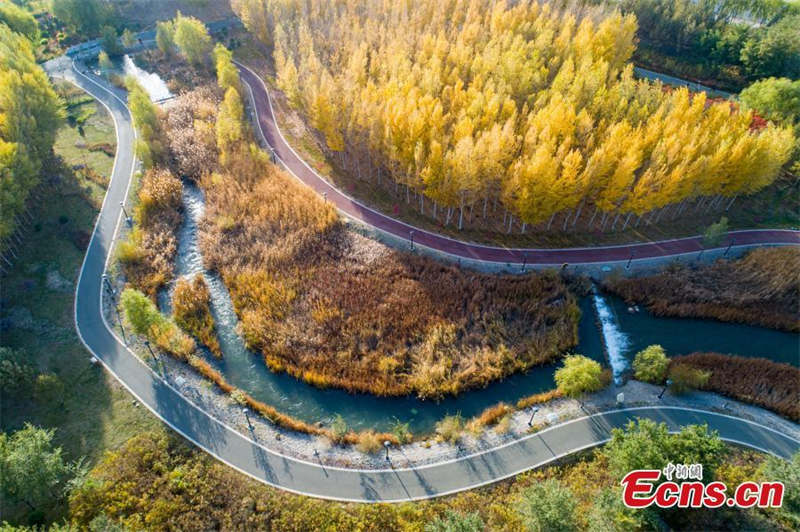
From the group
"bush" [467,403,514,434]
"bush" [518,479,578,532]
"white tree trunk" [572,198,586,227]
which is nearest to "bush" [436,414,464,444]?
"bush" [467,403,514,434]

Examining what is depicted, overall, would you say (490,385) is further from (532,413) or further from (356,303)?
(356,303)

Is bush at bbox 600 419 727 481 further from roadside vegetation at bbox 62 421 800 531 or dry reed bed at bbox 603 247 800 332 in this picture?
dry reed bed at bbox 603 247 800 332

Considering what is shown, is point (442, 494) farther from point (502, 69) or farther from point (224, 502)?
point (502, 69)

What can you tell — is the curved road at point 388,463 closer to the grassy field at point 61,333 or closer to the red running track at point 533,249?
the grassy field at point 61,333

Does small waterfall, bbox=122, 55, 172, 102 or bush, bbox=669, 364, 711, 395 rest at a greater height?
small waterfall, bbox=122, 55, 172, 102

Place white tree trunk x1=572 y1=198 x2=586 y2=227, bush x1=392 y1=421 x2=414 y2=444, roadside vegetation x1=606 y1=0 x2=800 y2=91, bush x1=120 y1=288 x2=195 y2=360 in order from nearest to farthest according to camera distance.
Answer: bush x1=392 y1=421 x2=414 y2=444 → bush x1=120 y1=288 x2=195 y2=360 → white tree trunk x1=572 y1=198 x2=586 y2=227 → roadside vegetation x1=606 y1=0 x2=800 y2=91

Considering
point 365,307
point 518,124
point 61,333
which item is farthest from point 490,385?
point 61,333

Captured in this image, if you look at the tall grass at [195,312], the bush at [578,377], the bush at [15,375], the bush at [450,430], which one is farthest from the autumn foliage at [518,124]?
the bush at [15,375]
